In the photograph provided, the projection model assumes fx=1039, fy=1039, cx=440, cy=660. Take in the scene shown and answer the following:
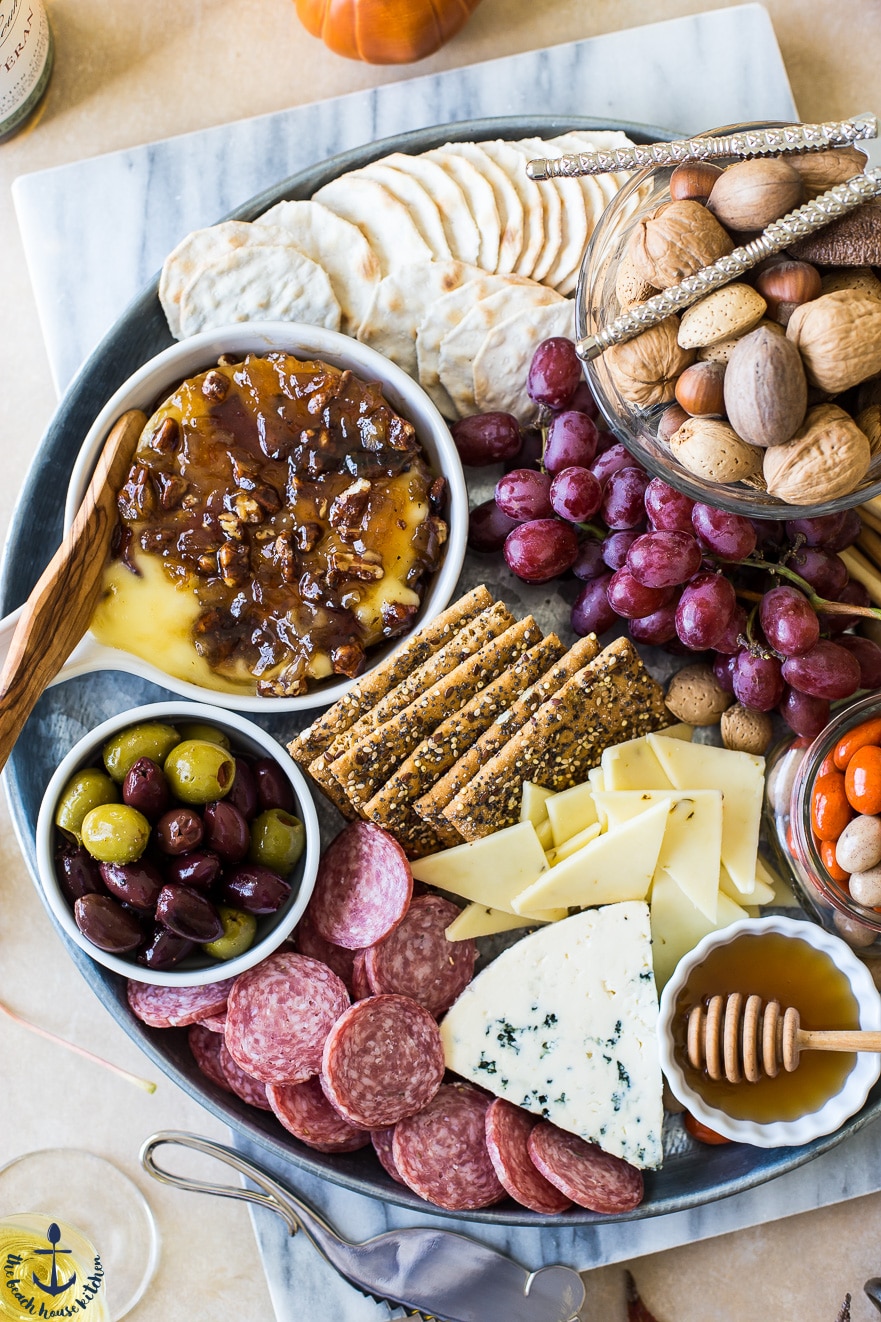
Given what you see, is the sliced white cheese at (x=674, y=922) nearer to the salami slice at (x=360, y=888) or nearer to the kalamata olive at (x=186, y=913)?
the salami slice at (x=360, y=888)

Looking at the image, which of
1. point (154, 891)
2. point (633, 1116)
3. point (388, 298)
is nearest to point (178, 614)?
point (154, 891)

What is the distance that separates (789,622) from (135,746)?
94 cm

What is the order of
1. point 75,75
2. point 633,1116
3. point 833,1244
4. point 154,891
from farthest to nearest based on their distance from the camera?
point 75,75, point 833,1244, point 633,1116, point 154,891

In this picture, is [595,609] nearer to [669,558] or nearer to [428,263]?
[669,558]

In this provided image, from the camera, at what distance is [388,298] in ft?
5.23

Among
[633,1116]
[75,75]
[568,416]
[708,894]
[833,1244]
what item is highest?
[75,75]

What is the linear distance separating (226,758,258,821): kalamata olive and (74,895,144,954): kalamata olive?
0.69 feet

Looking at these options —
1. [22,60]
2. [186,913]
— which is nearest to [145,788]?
[186,913]

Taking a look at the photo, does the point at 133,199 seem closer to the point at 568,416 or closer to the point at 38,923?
the point at 568,416

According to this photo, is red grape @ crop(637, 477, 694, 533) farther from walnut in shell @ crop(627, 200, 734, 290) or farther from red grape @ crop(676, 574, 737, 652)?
walnut in shell @ crop(627, 200, 734, 290)

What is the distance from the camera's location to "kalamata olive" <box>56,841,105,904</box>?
1.44m

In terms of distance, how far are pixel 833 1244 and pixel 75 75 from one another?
8.12 feet

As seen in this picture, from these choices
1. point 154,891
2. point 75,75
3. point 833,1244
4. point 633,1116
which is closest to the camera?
point 154,891

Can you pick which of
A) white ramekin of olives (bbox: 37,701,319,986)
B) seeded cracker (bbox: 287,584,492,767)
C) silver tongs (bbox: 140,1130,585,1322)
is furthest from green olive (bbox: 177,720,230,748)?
silver tongs (bbox: 140,1130,585,1322)
